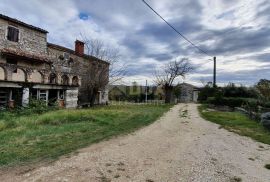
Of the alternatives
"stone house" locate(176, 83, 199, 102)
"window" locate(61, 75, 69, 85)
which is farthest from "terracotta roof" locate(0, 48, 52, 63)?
"stone house" locate(176, 83, 199, 102)

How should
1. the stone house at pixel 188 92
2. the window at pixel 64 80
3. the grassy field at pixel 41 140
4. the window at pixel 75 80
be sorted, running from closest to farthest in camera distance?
the grassy field at pixel 41 140, the window at pixel 64 80, the window at pixel 75 80, the stone house at pixel 188 92

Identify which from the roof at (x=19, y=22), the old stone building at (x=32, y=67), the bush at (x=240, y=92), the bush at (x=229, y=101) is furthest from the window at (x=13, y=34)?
the bush at (x=240, y=92)

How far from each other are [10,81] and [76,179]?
666 inches

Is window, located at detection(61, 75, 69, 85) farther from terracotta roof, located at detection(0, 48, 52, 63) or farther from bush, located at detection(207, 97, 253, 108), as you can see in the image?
bush, located at detection(207, 97, 253, 108)

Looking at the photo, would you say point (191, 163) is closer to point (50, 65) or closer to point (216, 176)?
point (216, 176)

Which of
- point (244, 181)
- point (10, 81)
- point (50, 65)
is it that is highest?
point (50, 65)

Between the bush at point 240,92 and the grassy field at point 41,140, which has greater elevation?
the bush at point 240,92

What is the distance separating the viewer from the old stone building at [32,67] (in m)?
21.2

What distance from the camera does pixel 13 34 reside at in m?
24.6

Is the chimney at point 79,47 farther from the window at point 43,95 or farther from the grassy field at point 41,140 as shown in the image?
the grassy field at point 41,140

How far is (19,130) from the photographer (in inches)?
464

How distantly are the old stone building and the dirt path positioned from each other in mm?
13881

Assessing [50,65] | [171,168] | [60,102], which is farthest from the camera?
[50,65]

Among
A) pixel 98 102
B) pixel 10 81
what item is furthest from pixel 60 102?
pixel 98 102
